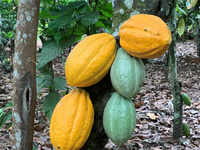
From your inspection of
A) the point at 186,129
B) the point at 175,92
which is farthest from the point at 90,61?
the point at 186,129

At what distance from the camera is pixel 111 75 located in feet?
3.46

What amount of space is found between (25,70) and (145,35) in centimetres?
49

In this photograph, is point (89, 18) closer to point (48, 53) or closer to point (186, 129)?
point (48, 53)

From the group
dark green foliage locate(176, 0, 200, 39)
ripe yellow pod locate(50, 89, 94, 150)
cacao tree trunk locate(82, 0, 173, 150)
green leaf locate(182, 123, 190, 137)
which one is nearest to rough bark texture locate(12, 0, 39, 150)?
ripe yellow pod locate(50, 89, 94, 150)

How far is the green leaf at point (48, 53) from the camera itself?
138 cm

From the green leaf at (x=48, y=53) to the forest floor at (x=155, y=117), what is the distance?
2.99ft

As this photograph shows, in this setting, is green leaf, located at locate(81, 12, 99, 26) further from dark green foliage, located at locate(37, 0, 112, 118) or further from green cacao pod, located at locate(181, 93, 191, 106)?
green cacao pod, located at locate(181, 93, 191, 106)

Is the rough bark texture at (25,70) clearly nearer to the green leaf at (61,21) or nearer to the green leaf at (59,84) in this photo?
the green leaf at (61,21)

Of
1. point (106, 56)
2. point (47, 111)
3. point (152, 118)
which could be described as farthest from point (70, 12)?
point (152, 118)

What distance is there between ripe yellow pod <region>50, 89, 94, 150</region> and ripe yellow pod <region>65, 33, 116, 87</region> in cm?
9

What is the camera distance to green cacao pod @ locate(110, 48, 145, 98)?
1.02 m

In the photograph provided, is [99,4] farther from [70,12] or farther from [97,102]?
[97,102]

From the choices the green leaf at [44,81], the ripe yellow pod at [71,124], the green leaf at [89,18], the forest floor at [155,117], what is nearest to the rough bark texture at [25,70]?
the ripe yellow pod at [71,124]

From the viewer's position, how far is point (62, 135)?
1.03m
